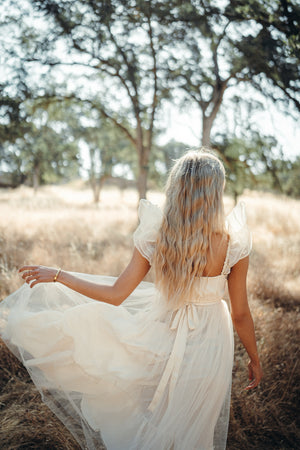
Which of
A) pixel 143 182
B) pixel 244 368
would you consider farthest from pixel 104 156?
pixel 244 368

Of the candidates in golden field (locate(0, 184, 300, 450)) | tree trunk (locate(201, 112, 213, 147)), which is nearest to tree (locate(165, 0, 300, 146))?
tree trunk (locate(201, 112, 213, 147))

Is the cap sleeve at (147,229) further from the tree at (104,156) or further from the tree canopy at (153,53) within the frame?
the tree at (104,156)

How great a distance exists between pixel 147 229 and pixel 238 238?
0.55 metres

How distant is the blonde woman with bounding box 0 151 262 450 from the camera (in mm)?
1754

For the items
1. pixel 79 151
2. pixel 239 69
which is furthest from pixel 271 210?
pixel 79 151

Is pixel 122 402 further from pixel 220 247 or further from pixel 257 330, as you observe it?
pixel 257 330

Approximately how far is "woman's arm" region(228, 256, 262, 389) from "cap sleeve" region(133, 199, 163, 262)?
0.52 m

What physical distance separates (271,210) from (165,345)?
1246cm

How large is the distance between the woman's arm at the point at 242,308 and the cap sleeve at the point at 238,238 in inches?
1.8

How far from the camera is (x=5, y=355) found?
2.86 m

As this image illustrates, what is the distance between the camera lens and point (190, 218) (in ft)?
5.73

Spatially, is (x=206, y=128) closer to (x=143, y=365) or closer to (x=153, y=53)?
(x=153, y=53)

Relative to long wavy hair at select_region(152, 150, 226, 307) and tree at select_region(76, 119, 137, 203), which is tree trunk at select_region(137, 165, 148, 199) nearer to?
long wavy hair at select_region(152, 150, 226, 307)

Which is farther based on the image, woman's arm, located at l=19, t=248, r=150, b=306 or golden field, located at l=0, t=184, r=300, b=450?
golden field, located at l=0, t=184, r=300, b=450
